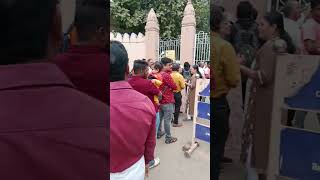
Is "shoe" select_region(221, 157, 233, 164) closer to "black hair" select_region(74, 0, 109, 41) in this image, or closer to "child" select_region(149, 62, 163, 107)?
"black hair" select_region(74, 0, 109, 41)

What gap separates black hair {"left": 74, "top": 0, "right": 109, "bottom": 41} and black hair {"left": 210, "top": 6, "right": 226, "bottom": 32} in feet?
1.41

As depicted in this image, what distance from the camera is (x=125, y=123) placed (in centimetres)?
205

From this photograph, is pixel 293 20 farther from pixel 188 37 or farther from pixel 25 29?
pixel 188 37

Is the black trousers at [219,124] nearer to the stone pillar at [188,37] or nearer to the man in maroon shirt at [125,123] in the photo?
the man in maroon shirt at [125,123]

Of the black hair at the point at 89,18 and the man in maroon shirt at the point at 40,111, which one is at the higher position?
the black hair at the point at 89,18

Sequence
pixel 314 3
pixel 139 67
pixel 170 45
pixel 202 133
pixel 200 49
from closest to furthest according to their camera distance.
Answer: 1. pixel 314 3
2. pixel 139 67
3. pixel 202 133
4. pixel 200 49
5. pixel 170 45

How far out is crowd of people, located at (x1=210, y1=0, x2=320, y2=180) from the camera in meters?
0.85

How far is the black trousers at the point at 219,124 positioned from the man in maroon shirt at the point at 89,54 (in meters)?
0.48

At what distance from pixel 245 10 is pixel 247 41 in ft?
0.26

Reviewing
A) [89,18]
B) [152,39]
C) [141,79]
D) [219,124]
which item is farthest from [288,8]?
[152,39]

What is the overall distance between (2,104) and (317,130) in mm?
728

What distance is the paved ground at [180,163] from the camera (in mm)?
4379

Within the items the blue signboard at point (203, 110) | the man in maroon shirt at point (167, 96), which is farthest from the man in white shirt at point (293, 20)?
the man in maroon shirt at point (167, 96)

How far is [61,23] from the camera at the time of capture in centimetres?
52
